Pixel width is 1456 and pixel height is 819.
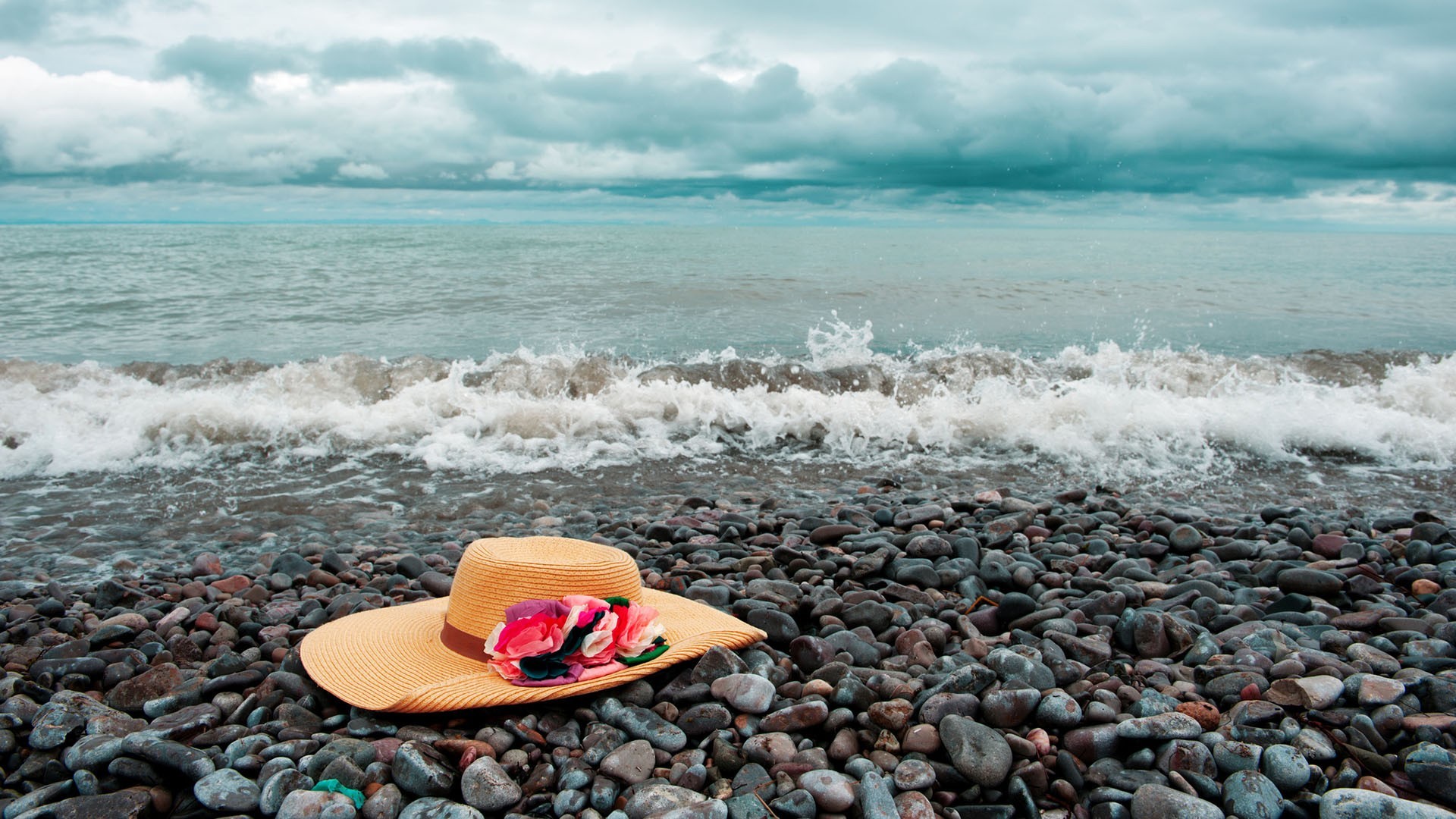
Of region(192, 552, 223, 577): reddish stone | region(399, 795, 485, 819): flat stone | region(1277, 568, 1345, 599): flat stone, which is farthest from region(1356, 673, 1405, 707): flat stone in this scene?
region(192, 552, 223, 577): reddish stone

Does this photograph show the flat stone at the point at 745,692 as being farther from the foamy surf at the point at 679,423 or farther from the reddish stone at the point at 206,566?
the foamy surf at the point at 679,423

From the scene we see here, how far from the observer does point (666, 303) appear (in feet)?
66.5

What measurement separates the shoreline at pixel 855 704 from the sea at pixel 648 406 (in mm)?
2128

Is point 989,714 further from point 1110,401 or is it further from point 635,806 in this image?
point 1110,401

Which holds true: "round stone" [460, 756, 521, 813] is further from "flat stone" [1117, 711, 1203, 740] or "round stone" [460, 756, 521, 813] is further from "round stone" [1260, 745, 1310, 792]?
"round stone" [1260, 745, 1310, 792]

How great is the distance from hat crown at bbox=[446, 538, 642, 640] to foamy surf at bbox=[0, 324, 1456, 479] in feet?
15.1

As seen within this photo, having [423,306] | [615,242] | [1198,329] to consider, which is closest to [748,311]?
[423,306]

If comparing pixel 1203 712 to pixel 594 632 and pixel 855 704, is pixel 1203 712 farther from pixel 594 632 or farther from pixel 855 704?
pixel 594 632

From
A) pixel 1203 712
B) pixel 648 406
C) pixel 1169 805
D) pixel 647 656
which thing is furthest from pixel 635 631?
pixel 648 406

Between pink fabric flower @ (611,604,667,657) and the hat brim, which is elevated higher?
pink fabric flower @ (611,604,667,657)

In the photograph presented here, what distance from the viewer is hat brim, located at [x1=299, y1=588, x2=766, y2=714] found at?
9.84ft

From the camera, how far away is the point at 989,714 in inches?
118

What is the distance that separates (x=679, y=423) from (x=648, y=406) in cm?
44

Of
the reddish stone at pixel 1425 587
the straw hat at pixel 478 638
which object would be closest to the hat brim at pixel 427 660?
the straw hat at pixel 478 638
